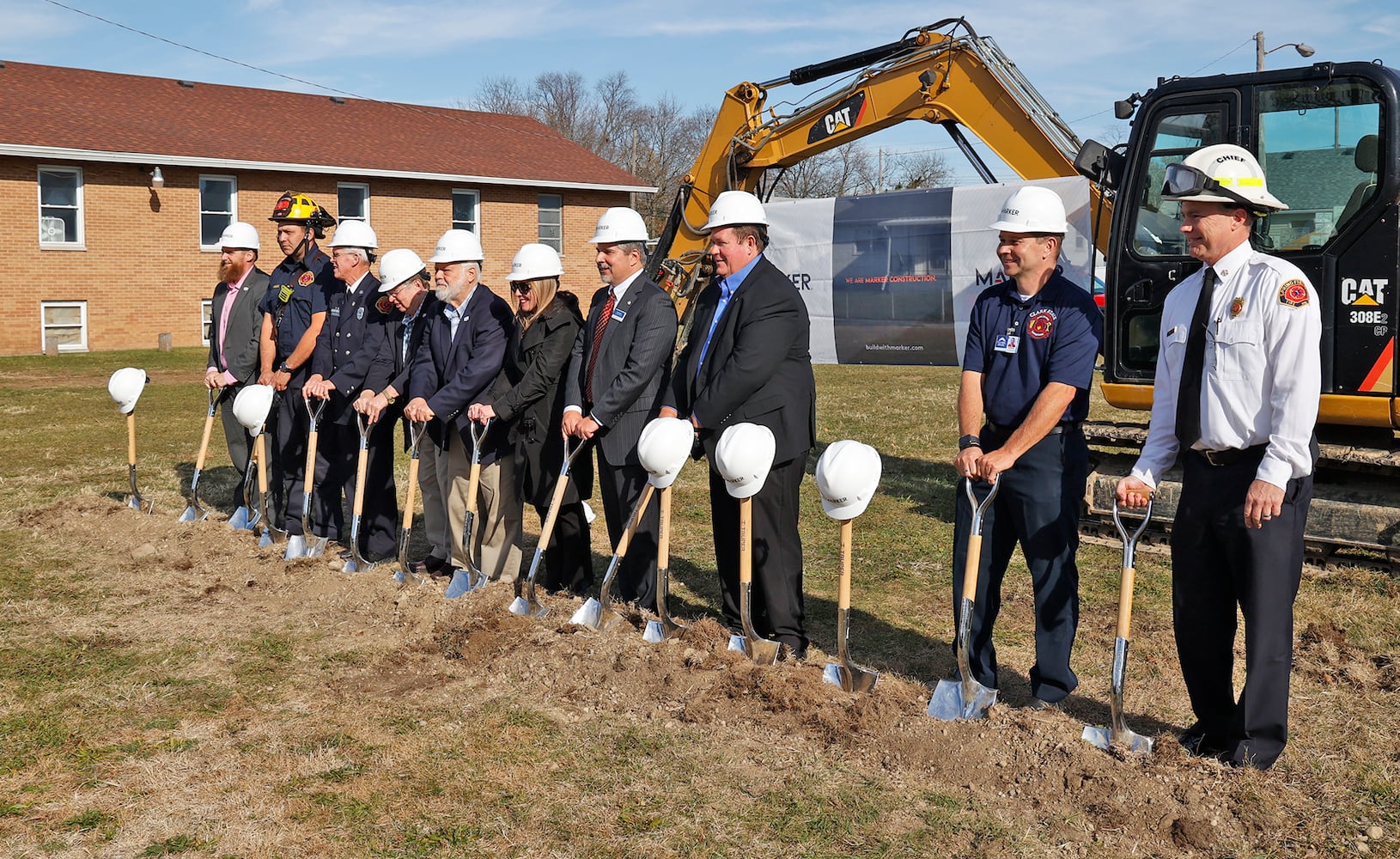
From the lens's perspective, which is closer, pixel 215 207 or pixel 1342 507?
pixel 1342 507

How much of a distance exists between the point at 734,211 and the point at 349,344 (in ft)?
11.1

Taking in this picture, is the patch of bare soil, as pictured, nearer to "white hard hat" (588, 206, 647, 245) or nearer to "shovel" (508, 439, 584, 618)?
"shovel" (508, 439, 584, 618)

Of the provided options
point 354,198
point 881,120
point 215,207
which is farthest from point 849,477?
point 354,198

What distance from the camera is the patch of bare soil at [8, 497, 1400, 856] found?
417 centimetres

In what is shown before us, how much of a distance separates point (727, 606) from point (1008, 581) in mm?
2304

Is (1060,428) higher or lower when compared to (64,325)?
lower

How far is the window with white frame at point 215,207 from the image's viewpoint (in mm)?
26797

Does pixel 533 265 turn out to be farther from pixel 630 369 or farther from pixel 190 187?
pixel 190 187

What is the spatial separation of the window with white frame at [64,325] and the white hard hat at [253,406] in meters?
19.7

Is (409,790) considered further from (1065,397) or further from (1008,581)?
(1008,581)

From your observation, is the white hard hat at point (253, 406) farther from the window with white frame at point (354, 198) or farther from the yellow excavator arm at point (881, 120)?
the window with white frame at point (354, 198)

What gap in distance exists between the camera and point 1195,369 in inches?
172

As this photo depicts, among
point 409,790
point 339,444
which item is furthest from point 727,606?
point 339,444

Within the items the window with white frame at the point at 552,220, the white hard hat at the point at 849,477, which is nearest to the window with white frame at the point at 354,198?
the window with white frame at the point at 552,220
